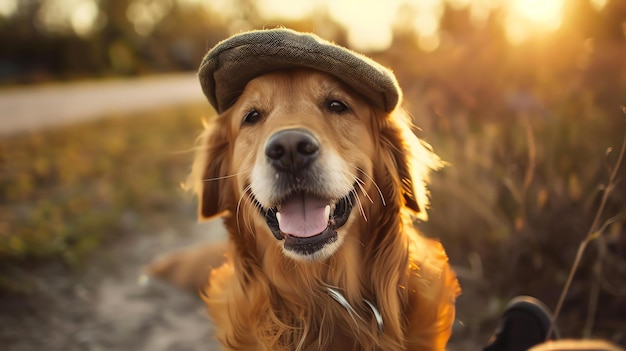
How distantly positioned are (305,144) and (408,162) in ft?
2.21

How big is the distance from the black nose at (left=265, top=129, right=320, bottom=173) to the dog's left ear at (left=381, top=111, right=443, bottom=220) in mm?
530

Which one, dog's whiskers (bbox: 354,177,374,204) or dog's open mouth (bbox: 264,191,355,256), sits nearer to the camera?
dog's open mouth (bbox: 264,191,355,256)

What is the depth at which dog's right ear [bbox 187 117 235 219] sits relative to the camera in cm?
249

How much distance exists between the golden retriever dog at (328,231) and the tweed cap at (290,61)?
12 centimetres

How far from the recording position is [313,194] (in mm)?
2010

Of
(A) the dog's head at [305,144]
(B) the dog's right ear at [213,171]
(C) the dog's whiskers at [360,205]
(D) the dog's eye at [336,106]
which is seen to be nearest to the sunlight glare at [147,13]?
(B) the dog's right ear at [213,171]

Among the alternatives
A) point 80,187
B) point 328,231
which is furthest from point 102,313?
point 80,187

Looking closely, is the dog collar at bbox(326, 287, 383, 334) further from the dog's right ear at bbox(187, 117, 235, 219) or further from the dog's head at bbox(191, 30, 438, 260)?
the dog's right ear at bbox(187, 117, 235, 219)

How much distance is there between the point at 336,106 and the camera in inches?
86.7

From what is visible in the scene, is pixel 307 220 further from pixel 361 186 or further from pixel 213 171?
pixel 213 171

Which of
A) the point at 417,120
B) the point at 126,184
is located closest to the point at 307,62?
the point at 417,120

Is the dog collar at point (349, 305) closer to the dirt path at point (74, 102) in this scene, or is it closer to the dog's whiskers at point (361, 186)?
the dog's whiskers at point (361, 186)

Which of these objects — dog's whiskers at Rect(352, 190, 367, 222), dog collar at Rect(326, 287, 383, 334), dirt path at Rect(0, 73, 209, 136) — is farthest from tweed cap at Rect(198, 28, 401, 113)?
dirt path at Rect(0, 73, 209, 136)

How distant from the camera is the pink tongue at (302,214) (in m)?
2.01
